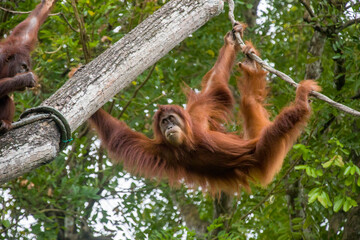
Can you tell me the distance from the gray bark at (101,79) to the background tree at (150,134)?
1999mm

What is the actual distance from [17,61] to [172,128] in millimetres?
1725

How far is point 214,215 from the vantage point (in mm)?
7328

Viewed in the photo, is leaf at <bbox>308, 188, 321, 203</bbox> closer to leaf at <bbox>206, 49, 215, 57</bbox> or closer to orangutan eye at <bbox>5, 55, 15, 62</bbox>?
orangutan eye at <bbox>5, 55, 15, 62</bbox>

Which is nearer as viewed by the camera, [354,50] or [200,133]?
[200,133]

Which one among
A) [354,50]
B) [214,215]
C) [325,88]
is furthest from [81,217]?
[354,50]

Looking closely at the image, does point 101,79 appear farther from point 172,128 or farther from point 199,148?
point 199,148

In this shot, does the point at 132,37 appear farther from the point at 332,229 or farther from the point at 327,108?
the point at 332,229

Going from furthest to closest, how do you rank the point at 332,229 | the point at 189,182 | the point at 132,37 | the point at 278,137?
the point at 332,229, the point at 189,182, the point at 278,137, the point at 132,37

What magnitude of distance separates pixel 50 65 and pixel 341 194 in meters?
4.00

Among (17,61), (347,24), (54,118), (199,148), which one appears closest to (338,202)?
(199,148)

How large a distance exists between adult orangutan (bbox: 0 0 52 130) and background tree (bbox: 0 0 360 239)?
0.48 metres

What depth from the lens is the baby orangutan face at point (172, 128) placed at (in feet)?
16.4

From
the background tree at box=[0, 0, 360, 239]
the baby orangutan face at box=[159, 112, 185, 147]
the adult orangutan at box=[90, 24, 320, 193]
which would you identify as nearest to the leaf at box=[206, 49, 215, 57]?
the background tree at box=[0, 0, 360, 239]

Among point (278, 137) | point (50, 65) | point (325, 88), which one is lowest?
point (278, 137)
